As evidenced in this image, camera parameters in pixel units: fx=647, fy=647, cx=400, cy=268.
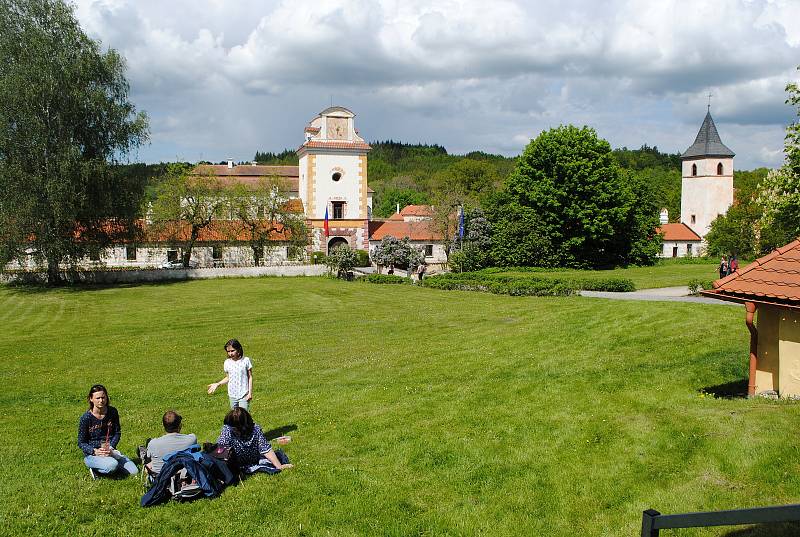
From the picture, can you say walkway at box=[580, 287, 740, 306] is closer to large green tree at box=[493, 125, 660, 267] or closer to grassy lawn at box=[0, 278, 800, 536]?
grassy lawn at box=[0, 278, 800, 536]

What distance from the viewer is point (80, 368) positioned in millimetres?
18219

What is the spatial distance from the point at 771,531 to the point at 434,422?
5.87m

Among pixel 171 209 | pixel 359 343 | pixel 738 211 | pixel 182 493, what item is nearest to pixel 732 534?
pixel 182 493

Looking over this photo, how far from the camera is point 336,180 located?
58.8m

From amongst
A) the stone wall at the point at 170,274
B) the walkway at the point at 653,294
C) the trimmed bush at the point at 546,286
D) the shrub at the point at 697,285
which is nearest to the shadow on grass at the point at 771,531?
the walkway at the point at 653,294

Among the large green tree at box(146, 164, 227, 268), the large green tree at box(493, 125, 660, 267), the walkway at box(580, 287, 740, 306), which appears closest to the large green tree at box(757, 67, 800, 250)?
the walkway at box(580, 287, 740, 306)

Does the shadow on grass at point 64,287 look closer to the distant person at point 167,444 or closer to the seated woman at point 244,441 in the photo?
the distant person at point 167,444

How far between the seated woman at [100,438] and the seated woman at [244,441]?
4.90ft

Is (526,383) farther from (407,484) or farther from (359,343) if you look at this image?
(359,343)

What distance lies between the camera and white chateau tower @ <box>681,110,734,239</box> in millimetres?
73812

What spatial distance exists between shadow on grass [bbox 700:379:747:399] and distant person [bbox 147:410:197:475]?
9385 mm

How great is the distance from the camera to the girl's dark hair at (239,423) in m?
8.87

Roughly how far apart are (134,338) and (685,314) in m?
19.0

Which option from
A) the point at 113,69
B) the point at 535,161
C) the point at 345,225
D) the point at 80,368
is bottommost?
the point at 80,368
